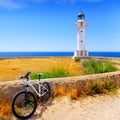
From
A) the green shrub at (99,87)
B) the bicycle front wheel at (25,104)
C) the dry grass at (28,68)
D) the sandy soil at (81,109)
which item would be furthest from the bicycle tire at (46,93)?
the dry grass at (28,68)

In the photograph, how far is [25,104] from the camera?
572 cm

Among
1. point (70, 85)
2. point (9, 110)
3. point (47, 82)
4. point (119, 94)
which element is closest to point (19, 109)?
point (9, 110)

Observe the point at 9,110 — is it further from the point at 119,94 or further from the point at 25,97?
the point at 119,94

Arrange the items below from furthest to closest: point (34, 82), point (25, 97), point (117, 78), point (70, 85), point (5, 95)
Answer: point (117, 78)
point (70, 85)
point (34, 82)
point (5, 95)
point (25, 97)

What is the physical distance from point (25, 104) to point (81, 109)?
1.50 meters

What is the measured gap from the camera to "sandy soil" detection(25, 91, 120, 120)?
5.56 metres

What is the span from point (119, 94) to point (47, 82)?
99.3 inches

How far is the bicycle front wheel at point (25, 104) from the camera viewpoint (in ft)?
18.2

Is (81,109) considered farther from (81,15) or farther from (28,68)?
(81,15)

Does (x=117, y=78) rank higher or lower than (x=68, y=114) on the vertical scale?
higher

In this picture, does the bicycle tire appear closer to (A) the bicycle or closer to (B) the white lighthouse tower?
(A) the bicycle

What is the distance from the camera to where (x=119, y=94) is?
294 inches

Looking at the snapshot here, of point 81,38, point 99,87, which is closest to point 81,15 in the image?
point 81,38

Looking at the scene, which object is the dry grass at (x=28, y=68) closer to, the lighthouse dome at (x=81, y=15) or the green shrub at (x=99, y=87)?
the green shrub at (x=99, y=87)
